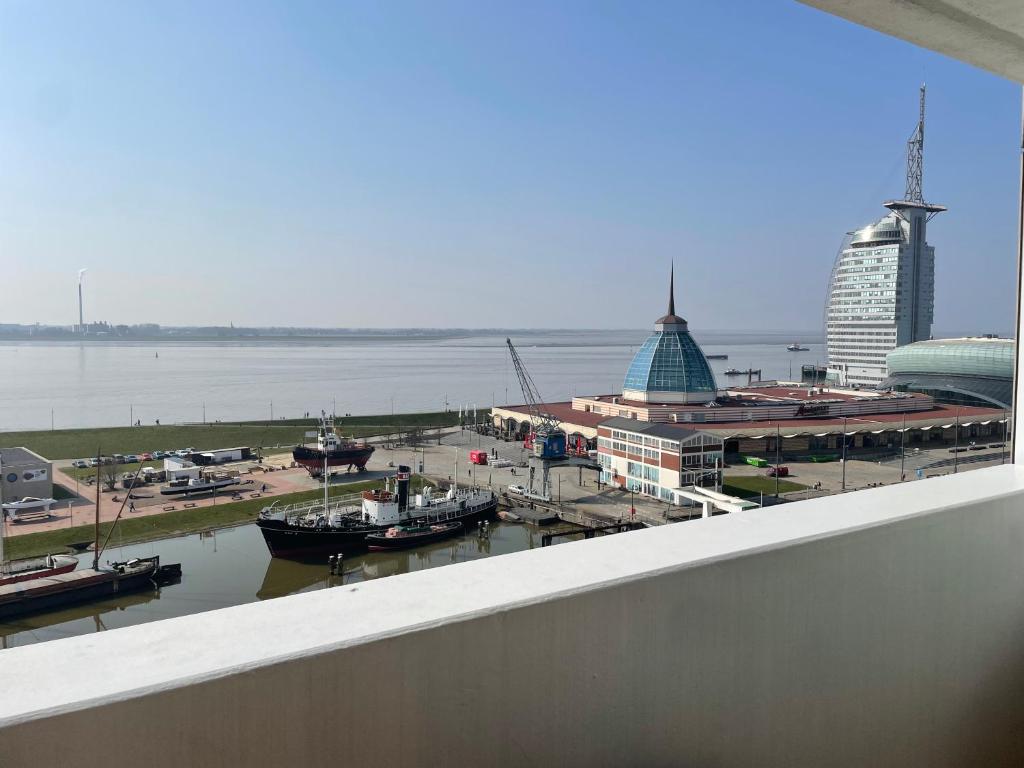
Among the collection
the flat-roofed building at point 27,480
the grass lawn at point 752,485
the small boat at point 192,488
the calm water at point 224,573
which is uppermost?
the flat-roofed building at point 27,480

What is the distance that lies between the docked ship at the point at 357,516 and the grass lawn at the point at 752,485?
3.33 metres

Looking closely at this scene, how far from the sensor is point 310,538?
769cm

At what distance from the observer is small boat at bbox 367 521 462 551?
26.5 ft

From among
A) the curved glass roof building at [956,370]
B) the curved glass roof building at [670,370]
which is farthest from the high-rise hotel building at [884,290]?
the curved glass roof building at [670,370]

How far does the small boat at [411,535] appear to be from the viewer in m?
8.08

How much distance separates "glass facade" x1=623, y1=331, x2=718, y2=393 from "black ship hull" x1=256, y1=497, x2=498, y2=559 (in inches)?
356

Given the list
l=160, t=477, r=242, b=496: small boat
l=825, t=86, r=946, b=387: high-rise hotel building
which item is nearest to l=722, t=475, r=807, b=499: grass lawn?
l=160, t=477, r=242, b=496: small boat

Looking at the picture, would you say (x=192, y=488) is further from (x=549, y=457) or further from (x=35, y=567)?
(x=549, y=457)

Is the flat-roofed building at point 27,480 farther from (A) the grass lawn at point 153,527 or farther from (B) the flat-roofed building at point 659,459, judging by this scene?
(B) the flat-roofed building at point 659,459

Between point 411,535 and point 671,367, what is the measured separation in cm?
927

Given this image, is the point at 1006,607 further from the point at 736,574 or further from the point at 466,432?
the point at 466,432

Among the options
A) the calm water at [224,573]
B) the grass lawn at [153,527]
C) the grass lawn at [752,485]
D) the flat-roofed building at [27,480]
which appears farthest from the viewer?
the grass lawn at [752,485]

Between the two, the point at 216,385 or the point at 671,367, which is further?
the point at 216,385

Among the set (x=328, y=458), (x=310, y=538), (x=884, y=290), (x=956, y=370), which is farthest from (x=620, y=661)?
(x=884, y=290)
